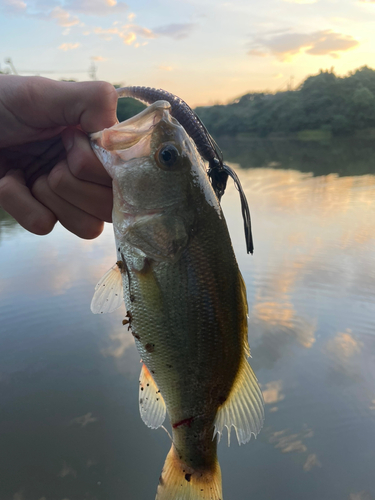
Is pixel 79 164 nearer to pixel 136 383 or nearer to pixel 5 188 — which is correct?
pixel 5 188

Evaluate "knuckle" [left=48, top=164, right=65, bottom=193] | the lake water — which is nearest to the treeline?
the lake water

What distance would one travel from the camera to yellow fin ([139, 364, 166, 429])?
193cm

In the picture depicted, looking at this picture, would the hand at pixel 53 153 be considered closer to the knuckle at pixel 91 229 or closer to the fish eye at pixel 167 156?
the knuckle at pixel 91 229

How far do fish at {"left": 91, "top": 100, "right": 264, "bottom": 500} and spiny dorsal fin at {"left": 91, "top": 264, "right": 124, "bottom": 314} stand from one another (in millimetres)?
73

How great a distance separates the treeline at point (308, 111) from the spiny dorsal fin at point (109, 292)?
194ft

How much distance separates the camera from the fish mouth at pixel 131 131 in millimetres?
1680

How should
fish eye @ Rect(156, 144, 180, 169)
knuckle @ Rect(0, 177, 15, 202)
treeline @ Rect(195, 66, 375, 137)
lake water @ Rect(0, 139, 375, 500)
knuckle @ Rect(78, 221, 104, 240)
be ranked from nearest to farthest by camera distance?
fish eye @ Rect(156, 144, 180, 169)
knuckle @ Rect(0, 177, 15, 202)
knuckle @ Rect(78, 221, 104, 240)
lake water @ Rect(0, 139, 375, 500)
treeline @ Rect(195, 66, 375, 137)

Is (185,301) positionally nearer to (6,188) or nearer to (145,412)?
(145,412)

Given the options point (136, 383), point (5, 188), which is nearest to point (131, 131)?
point (5, 188)

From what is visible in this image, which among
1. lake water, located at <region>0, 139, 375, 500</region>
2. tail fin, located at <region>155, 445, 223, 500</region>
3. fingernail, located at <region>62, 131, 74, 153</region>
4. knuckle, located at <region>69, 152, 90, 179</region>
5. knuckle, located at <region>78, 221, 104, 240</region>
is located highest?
fingernail, located at <region>62, 131, 74, 153</region>

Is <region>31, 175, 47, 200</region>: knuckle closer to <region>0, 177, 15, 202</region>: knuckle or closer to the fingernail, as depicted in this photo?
<region>0, 177, 15, 202</region>: knuckle

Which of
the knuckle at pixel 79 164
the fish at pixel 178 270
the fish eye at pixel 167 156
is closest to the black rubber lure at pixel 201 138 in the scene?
the fish at pixel 178 270

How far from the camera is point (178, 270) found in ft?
5.55

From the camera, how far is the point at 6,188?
7.19 ft
